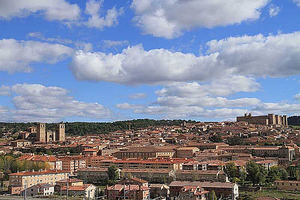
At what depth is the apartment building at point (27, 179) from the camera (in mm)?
36312

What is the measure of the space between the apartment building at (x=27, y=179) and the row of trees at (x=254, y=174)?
16.8m

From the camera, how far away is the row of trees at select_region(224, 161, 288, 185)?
36.3m

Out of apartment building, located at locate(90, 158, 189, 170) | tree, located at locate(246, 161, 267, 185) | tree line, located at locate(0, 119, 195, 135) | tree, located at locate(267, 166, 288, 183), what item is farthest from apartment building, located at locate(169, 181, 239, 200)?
tree line, located at locate(0, 119, 195, 135)

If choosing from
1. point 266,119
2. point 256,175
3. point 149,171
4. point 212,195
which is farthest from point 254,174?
point 266,119

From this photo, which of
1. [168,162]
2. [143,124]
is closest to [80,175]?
[168,162]

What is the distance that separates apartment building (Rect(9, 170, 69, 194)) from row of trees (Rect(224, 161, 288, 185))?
16.8 metres

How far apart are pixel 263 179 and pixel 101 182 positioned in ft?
50.3

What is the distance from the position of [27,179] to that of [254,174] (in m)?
20.1

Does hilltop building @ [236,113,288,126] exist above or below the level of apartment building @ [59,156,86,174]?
above

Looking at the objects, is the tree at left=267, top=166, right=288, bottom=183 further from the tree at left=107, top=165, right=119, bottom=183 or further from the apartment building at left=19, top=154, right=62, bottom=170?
the apartment building at left=19, top=154, right=62, bottom=170

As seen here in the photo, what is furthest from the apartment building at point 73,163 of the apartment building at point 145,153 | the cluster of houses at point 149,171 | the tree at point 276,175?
the tree at point 276,175

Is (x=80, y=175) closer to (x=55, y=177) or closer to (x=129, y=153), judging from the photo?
(x=55, y=177)

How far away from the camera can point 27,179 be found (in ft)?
124

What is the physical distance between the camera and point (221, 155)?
52.4 m
